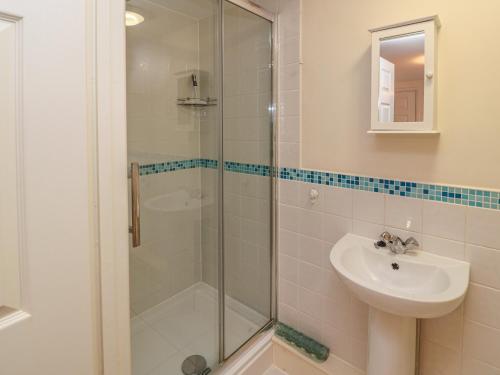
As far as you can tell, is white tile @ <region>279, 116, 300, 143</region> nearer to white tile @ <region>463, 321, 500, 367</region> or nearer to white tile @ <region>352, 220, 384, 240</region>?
white tile @ <region>352, 220, 384, 240</region>

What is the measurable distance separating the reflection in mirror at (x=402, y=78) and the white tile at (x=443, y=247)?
503 millimetres

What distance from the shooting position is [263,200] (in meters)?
1.89

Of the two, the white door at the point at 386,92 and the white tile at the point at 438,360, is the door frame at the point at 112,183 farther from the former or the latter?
the white tile at the point at 438,360

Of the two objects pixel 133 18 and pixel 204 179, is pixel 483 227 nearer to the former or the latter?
pixel 204 179

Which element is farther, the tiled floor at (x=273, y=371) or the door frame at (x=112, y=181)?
the tiled floor at (x=273, y=371)

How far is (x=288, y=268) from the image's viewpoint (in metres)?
1.83

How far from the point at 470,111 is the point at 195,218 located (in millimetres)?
1508

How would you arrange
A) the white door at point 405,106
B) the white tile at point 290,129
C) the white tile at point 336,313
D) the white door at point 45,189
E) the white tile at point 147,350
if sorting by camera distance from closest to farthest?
the white door at point 45,189 → the white door at point 405,106 → the white tile at point 147,350 → the white tile at point 336,313 → the white tile at point 290,129

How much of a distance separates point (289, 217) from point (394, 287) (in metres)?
0.68

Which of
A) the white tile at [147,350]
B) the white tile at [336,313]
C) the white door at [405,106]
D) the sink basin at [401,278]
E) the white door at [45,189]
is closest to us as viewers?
the white door at [45,189]

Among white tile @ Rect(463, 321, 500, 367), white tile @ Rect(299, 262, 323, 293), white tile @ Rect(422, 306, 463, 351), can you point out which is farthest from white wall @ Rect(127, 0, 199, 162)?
white tile @ Rect(463, 321, 500, 367)

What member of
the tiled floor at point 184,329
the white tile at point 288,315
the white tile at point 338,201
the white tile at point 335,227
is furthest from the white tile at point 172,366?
the white tile at point 338,201

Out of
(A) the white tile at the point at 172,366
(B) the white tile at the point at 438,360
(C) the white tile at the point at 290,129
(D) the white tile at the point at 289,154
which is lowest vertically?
(A) the white tile at the point at 172,366

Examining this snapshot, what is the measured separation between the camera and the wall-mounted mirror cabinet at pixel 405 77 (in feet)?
3.92
